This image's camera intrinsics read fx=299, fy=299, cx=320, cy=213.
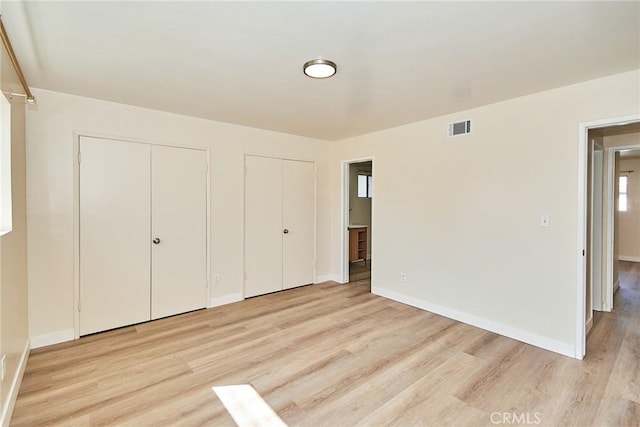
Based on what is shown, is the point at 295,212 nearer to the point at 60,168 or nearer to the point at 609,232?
the point at 60,168

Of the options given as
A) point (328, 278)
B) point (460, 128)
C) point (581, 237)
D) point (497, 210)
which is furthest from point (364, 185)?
point (581, 237)

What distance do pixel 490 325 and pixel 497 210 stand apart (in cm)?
121

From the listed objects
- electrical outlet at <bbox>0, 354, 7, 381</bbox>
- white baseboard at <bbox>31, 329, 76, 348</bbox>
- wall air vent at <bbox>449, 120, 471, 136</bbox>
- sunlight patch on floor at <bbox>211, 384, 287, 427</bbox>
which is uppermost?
wall air vent at <bbox>449, 120, 471, 136</bbox>

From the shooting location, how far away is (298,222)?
4.66 meters

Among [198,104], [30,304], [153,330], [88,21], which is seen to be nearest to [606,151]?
[198,104]

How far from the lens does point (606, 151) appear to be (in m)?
3.70

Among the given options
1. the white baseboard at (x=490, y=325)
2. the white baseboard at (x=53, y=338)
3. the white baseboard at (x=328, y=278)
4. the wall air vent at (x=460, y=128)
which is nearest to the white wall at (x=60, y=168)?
the white baseboard at (x=53, y=338)

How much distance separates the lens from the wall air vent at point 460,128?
3.32 m

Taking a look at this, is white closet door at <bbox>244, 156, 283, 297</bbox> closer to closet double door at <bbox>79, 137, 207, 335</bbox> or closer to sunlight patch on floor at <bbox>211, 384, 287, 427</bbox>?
closet double door at <bbox>79, 137, 207, 335</bbox>

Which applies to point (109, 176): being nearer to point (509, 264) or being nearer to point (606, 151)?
point (509, 264)

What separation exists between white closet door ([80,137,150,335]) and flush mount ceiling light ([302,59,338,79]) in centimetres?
214

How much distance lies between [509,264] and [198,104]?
141 inches
